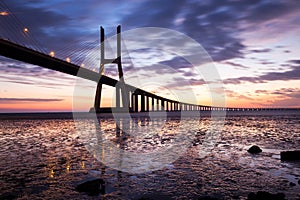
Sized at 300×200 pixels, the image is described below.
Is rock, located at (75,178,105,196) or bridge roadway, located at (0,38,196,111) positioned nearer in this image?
rock, located at (75,178,105,196)

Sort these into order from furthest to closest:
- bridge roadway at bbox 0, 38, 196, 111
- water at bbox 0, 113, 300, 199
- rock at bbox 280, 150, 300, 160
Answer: bridge roadway at bbox 0, 38, 196, 111 < rock at bbox 280, 150, 300, 160 < water at bbox 0, 113, 300, 199

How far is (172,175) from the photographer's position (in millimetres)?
9594

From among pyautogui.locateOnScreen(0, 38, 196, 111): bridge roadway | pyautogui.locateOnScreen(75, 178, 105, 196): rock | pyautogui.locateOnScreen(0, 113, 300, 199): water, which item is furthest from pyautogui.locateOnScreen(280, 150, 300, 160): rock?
pyautogui.locateOnScreen(0, 38, 196, 111): bridge roadway

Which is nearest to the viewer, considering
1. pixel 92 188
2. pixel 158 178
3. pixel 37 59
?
pixel 92 188

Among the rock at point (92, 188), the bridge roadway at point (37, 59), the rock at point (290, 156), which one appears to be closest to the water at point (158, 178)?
the rock at point (92, 188)

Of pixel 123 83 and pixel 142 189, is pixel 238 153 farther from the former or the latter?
pixel 123 83

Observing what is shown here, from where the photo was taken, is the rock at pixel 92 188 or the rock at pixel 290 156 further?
the rock at pixel 290 156

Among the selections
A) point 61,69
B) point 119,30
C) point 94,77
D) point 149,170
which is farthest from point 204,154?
point 119,30

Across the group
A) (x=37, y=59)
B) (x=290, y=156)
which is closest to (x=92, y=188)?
(x=290, y=156)

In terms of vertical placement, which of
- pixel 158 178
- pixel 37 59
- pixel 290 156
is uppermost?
pixel 37 59

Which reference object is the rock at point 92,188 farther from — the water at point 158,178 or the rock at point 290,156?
the rock at point 290,156

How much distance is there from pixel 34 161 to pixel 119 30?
69490 millimetres

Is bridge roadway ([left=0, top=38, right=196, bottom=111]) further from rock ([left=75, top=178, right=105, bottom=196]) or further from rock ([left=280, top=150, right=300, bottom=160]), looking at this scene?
rock ([left=280, top=150, right=300, bottom=160])

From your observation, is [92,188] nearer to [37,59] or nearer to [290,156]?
[290,156]
